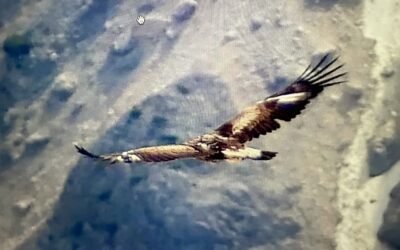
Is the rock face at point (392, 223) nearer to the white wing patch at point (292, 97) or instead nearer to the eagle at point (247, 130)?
the eagle at point (247, 130)

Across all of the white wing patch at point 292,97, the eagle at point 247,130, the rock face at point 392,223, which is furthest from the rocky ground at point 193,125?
the white wing patch at point 292,97

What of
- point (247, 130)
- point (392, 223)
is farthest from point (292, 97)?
point (392, 223)

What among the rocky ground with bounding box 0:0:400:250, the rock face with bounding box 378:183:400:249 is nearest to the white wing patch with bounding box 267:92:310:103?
the rocky ground with bounding box 0:0:400:250

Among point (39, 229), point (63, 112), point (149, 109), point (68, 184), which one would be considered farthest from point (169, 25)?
point (39, 229)

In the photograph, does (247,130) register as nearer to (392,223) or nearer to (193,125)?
(193,125)

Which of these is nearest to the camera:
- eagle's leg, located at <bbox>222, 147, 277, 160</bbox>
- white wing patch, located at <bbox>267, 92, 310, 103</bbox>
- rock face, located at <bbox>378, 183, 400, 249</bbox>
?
white wing patch, located at <bbox>267, 92, 310, 103</bbox>

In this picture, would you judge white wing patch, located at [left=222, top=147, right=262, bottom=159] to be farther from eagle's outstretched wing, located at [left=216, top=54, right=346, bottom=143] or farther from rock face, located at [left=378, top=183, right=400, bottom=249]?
rock face, located at [left=378, top=183, right=400, bottom=249]

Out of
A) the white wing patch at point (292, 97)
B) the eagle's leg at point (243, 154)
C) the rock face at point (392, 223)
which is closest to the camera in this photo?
the white wing patch at point (292, 97)
